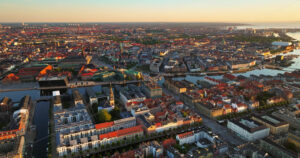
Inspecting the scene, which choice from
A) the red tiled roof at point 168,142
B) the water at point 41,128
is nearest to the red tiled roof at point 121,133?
the red tiled roof at point 168,142

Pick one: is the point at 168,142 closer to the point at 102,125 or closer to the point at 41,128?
the point at 102,125

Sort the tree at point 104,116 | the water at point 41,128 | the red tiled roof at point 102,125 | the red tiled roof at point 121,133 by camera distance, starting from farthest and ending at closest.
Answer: the tree at point 104,116
the red tiled roof at point 102,125
the red tiled roof at point 121,133
the water at point 41,128

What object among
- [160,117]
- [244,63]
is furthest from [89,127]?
[244,63]

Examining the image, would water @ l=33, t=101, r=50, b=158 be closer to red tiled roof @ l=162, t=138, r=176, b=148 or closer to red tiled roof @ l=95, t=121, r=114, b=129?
red tiled roof @ l=95, t=121, r=114, b=129

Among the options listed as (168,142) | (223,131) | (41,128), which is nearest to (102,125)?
(168,142)

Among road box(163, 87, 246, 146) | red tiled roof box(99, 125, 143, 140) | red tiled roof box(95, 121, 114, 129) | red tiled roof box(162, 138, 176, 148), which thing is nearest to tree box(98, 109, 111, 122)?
red tiled roof box(95, 121, 114, 129)

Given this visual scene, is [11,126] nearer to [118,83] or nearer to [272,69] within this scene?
[118,83]

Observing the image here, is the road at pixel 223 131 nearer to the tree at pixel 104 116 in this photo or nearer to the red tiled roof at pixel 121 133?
the red tiled roof at pixel 121 133

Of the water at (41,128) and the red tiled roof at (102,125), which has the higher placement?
the red tiled roof at (102,125)
